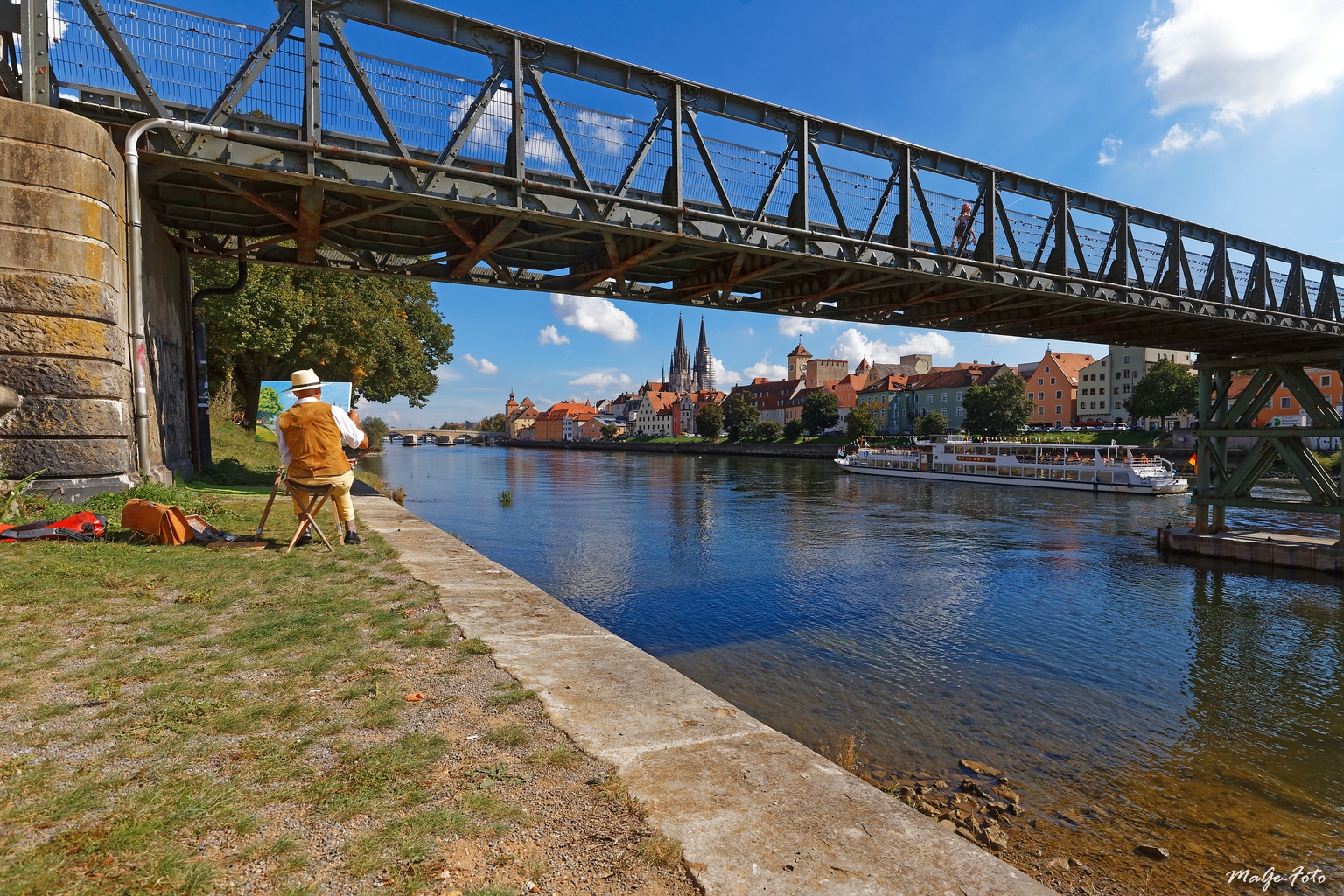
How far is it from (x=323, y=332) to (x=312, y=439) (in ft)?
78.8

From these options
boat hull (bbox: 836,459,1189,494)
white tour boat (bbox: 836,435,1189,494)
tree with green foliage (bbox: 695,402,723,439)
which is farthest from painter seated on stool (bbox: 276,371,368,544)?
tree with green foliage (bbox: 695,402,723,439)

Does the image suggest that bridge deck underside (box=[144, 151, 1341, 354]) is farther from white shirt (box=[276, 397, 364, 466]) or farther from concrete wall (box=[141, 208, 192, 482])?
white shirt (box=[276, 397, 364, 466])

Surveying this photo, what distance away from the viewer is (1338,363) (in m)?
17.0

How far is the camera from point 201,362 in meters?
15.7

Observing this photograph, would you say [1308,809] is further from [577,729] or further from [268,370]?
[268,370]

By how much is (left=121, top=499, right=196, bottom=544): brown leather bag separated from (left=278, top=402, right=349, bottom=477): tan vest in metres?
1.40

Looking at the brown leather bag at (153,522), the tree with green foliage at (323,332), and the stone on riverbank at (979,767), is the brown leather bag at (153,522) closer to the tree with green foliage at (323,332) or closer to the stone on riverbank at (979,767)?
the stone on riverbank at (979,767)

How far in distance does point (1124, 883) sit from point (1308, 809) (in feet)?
9.34

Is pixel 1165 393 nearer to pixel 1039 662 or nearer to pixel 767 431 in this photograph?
pixel 767 431

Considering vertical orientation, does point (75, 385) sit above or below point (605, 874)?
above

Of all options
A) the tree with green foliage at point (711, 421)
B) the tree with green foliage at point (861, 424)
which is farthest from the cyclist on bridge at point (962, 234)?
the tree with green foliage at point (711, 421)

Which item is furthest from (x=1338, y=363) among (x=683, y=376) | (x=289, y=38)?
(x=683, y=376)

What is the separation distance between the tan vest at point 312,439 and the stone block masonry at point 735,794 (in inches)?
148

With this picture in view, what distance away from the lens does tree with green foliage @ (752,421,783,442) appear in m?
98.2
